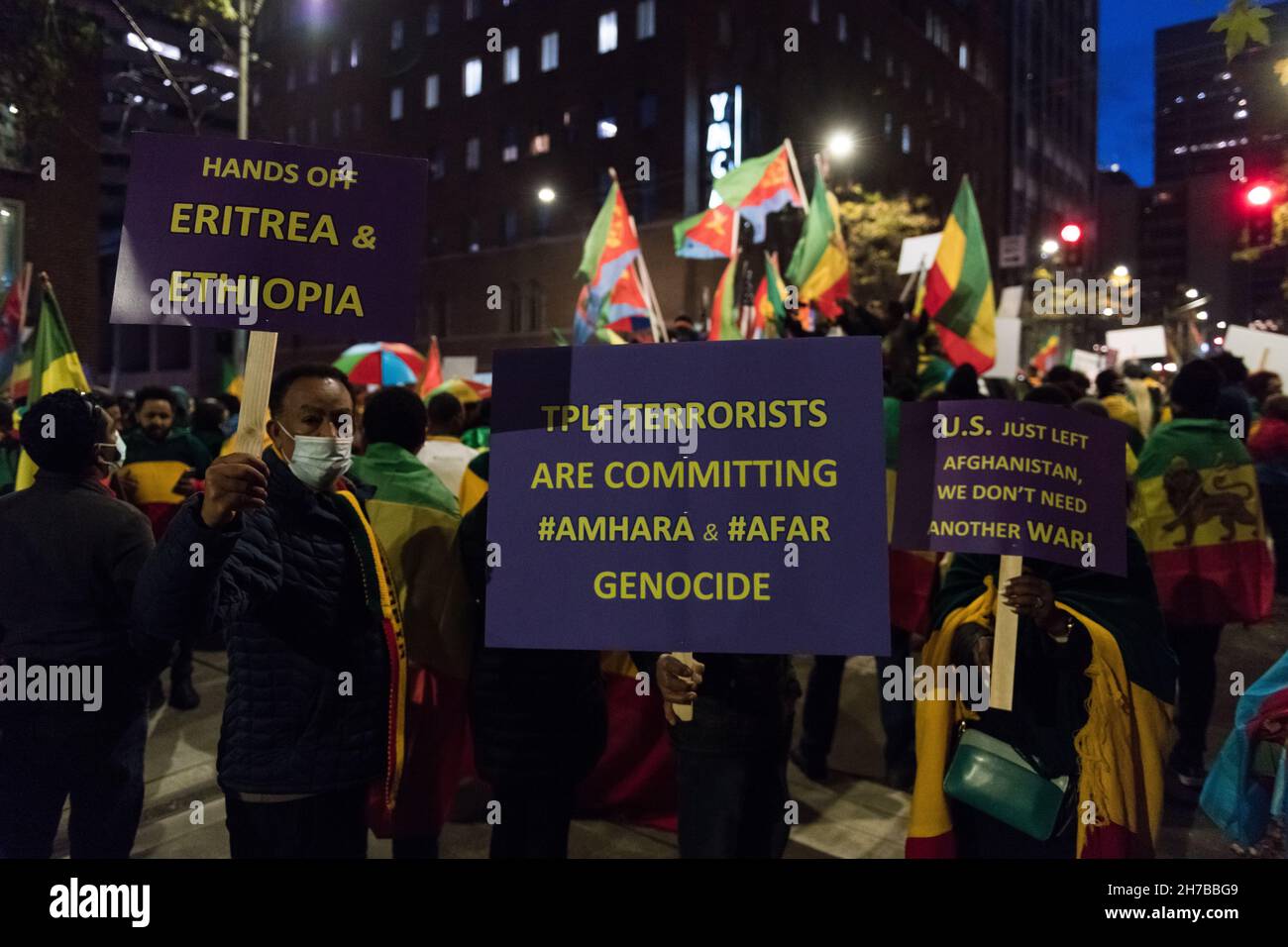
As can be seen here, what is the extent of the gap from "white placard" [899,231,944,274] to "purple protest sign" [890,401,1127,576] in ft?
20.6

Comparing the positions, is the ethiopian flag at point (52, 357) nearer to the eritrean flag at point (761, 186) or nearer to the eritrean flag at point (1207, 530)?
the eritrean flag at point (1207, 530)

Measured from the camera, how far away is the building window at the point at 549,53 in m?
34.9

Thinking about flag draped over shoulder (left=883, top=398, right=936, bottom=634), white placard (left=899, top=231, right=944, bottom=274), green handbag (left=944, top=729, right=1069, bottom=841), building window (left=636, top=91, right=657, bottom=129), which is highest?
building window (left=636, top=91, right=657, bottom=129)

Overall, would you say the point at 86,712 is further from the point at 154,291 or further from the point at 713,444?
the point at 713,444

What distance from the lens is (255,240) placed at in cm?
258

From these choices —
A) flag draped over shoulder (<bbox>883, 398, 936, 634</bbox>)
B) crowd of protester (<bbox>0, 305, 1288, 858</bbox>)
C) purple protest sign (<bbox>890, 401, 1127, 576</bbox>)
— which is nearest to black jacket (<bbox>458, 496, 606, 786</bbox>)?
crowd of protester (<bbox>0, 305, 1288, 858</bbox>)

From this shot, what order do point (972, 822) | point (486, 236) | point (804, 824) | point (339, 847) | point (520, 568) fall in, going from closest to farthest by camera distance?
point (520, 568), point (339, 847), point (972, 822), point (804, 824), point (486, 236)

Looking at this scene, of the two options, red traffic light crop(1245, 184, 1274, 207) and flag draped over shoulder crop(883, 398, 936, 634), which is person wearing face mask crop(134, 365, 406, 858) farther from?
red traffic light crop(1245, 184, 1274, 207)

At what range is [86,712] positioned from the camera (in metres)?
3.12

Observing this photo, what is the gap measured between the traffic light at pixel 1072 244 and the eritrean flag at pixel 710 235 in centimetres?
887

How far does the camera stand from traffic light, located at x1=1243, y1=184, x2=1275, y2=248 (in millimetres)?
10078

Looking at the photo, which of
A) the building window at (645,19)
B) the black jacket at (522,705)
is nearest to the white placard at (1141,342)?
the black jacket at (522,705)
